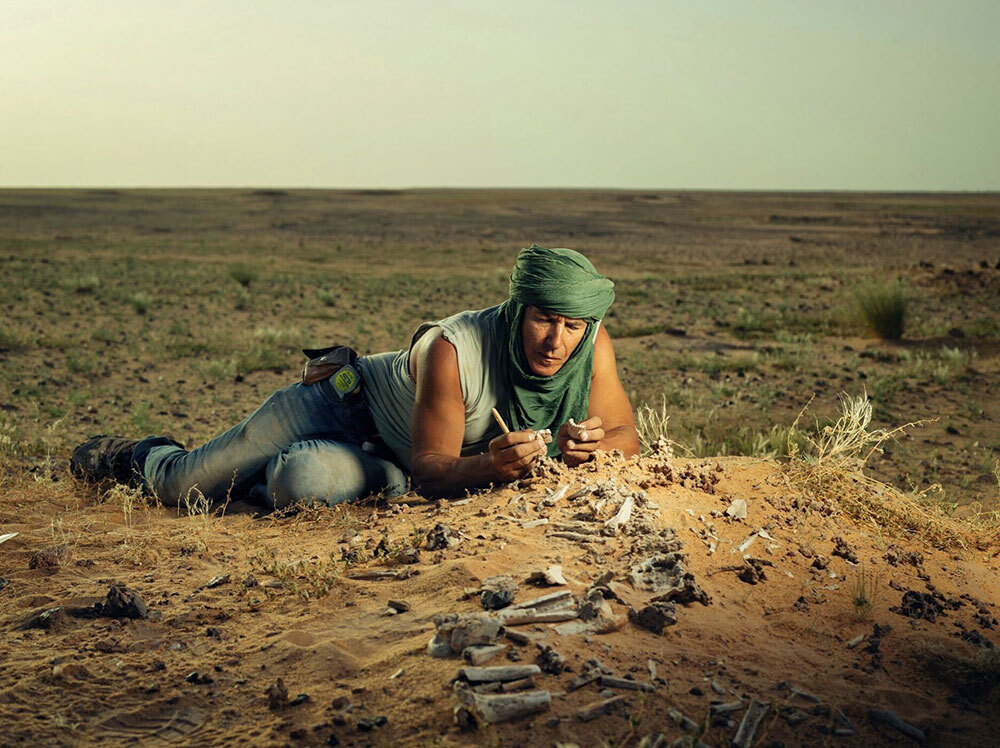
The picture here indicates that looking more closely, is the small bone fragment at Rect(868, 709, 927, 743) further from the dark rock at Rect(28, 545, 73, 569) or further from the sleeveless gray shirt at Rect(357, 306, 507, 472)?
the dark rock at Rect(28, 545, 73, 569)

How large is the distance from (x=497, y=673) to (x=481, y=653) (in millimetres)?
107

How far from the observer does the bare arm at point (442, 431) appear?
4.27 m

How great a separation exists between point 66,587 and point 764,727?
2.84 meters

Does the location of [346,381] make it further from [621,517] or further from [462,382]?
[621,517]

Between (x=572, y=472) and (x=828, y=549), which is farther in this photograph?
(x=572, y=472)

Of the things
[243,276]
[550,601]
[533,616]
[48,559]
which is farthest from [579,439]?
[243,276]

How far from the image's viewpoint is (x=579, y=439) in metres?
4.27

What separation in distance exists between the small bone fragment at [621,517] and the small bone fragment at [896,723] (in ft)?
4.04

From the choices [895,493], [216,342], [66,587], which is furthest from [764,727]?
[216,342]

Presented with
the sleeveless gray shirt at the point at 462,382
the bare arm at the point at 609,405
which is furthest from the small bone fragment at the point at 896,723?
the sleeveless gray shirt at the point at 462,382

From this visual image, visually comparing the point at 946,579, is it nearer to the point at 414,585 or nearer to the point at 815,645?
the point at 815,645

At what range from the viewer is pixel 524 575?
348cm

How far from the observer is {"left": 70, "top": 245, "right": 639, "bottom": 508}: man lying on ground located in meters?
4.28

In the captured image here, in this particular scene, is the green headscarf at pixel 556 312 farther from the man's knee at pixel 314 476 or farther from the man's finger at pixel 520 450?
the man's knee at pixel 314 476
